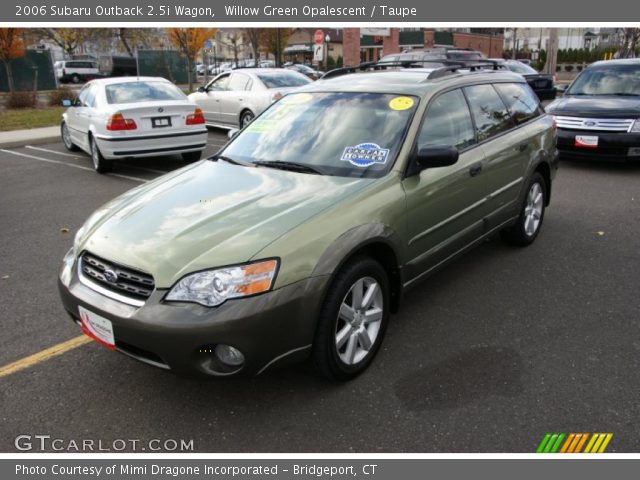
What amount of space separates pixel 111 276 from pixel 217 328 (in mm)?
706

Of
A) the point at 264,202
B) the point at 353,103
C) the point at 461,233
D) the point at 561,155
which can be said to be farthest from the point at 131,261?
the point at 561,155

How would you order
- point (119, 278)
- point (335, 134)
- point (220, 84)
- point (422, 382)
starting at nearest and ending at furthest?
point (119, 278) < point (422, 382) < point (335, 134) < point (220, 84)

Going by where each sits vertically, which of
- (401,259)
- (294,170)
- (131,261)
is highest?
(294,170)

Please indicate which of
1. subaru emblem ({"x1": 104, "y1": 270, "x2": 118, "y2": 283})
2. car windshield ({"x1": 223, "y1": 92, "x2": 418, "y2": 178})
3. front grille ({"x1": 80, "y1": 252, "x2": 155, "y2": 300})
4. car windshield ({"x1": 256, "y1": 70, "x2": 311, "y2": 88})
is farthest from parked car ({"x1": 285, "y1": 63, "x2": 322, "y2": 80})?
subaru emblem ({"x1": 104, "y1": 270, "x2": 118, "y2": 283})

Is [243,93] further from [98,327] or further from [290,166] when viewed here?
[98,327]

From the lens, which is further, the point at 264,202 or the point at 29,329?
the point at 29,329

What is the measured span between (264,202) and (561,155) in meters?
7.64

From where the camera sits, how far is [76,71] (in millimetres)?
37688

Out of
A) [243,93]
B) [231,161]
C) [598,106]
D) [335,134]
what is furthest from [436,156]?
[243,93]

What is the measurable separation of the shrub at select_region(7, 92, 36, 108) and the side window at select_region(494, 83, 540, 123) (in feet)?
61.6

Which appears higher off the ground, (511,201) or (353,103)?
(353,103)

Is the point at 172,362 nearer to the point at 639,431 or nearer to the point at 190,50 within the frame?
the point at 639,431

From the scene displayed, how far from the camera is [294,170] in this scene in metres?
3.63
